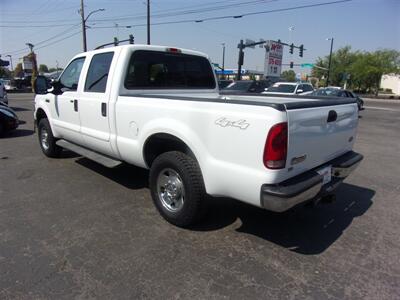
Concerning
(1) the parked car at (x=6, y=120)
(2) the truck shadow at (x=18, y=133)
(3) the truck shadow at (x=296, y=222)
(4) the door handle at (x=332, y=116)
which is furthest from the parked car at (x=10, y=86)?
(4) the door handle at (x=332, y=116)

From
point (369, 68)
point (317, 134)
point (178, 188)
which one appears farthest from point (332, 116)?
point (369, 68)

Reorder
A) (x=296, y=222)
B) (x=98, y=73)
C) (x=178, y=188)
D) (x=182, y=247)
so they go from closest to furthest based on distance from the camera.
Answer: (x=182, y=247) → (x=178, y=188) → (x=296, y=222) → (x=98, y=73)

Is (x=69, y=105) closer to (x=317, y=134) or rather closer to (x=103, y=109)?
(x=103, y=109)

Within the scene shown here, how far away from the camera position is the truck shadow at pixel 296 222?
134 inches

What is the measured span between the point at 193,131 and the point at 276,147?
0.89 metres

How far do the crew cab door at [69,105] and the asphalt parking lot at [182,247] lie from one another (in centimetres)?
85

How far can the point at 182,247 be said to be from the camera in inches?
127

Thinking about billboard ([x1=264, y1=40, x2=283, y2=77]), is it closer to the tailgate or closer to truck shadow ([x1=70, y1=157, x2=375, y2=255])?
truck shadow ([x1=70, y1=157, x2=375, y2=255])

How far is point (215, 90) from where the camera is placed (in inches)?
213

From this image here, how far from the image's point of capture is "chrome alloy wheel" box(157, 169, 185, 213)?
3.56 meters

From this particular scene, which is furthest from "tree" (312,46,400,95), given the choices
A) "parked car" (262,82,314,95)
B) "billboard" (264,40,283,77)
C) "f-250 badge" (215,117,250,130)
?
"f-250 badge" (215,117,250,130)

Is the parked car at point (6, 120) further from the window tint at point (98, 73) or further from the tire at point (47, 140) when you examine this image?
the window tint at point (98, 73)

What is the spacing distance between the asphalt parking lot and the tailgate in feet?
2.94

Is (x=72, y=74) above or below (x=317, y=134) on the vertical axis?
above
